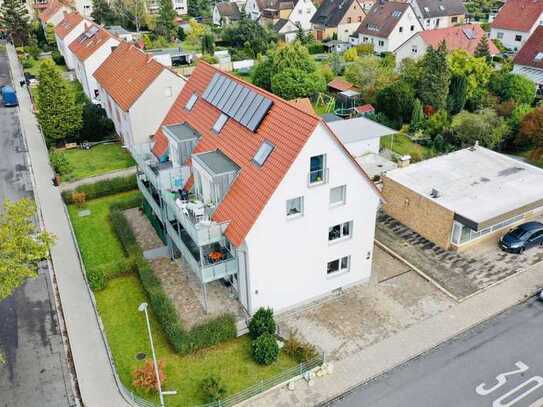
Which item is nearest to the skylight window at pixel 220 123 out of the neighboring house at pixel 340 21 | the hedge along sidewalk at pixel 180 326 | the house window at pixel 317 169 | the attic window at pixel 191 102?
the attic window at pixel 191 102

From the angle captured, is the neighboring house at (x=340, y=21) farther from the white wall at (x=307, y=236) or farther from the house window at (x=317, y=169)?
the house window at (x=317, y=169)

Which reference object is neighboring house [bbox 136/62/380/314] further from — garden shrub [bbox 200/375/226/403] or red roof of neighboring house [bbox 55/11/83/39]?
red roof of neighboring house [bbox 55/11/83/39]

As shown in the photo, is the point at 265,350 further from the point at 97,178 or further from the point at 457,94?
the point at 457,94

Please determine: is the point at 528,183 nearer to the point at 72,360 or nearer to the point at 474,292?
the point at 474,292

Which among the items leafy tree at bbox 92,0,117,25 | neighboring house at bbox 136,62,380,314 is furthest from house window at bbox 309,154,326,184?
leafy tree at bbox 92,0,117,25

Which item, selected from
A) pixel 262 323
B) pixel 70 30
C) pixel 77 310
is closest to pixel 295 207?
pixel 262 323

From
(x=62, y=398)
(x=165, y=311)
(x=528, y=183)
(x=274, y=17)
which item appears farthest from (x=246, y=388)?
(x=274, y=17)
